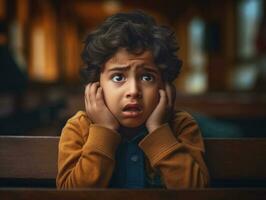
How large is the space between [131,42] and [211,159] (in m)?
0.40

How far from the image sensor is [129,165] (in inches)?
46.6

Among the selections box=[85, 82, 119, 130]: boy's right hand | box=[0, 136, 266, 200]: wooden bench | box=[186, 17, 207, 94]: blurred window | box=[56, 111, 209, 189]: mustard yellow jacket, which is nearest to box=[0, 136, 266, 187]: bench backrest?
box=[0, 136, 266, 200]: wooden bench

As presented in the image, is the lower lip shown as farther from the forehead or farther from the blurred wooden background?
the blurred wooden background

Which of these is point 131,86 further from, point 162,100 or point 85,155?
point 85,155

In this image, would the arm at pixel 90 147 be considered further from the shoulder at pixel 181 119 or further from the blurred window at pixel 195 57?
the blurred window at pixel 195 57

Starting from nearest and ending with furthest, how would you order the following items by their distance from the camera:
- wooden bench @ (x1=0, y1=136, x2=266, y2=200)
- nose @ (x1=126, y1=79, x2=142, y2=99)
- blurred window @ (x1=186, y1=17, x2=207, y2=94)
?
nose @ (x1=126, y1=79, x2=142, y2=99) < wooden bench @ (x1=0, y1=136, x2=266, y2=200) < blurred window @ (x1=186, y1=17, x2=207, y2=94)

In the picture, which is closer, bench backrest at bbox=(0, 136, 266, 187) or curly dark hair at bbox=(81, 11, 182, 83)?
curly dark hair at bbox=(81, 11, 182, 83)

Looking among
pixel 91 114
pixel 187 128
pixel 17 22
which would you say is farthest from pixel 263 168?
pixel 17 22

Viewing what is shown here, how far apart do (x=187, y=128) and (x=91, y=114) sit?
0.82ft

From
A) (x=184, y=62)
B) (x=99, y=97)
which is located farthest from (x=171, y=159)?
(x=184, y=62)

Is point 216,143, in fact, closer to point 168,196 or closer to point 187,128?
point 187,128

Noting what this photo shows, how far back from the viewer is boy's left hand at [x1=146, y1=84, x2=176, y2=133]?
116 cm

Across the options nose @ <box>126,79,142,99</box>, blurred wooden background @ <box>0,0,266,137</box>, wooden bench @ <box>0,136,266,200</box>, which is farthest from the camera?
blurred wooden background @ <box>0,0,266,137</box>

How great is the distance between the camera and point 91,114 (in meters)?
1.17
